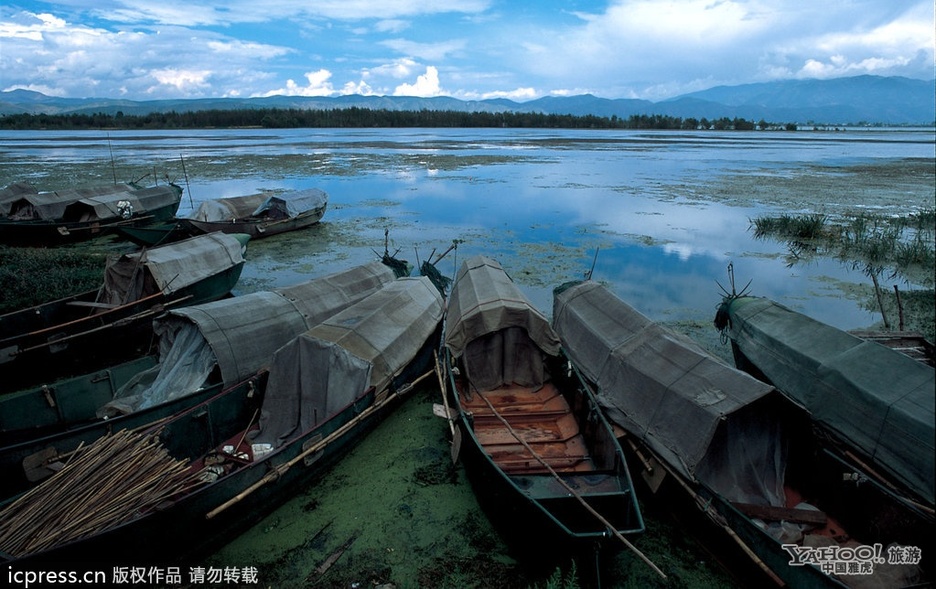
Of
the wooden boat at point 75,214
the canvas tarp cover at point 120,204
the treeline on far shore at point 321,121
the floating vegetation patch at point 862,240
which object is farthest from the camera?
the treeline on far shore at point 321,121

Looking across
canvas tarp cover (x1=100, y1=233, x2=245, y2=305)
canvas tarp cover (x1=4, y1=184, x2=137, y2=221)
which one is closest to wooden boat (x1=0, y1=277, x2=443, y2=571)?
canvas tarp cover (x1=100, y1=233, x2=245, y2=305)

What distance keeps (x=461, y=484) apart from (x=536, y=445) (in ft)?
5.00

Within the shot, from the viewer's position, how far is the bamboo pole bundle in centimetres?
600

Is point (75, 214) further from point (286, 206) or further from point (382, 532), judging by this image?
point (382, 532)

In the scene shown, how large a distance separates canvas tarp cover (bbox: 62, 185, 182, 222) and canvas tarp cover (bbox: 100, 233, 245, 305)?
40.0 ft

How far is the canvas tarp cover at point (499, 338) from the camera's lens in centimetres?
998

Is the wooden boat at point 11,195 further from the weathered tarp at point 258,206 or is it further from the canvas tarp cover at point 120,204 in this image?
the weathered tarp at point 258,206

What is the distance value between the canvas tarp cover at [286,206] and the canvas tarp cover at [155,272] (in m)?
10.5

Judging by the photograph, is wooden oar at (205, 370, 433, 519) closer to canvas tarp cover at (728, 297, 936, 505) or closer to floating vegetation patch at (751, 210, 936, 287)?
canvas tarp cover at (728, 297, 936, 505)

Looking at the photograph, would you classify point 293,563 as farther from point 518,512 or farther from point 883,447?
point 883,447

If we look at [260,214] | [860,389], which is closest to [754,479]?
[860,389]

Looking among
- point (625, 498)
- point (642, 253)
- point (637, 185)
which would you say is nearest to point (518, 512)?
point (625, 498)

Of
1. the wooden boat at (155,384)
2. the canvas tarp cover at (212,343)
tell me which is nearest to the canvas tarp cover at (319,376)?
the wooden boat at (155,384)

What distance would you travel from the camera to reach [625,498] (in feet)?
21.8
